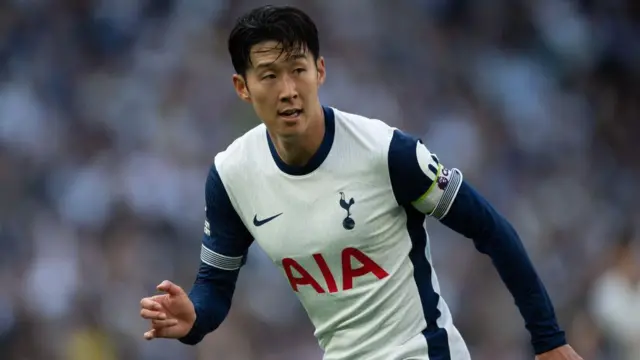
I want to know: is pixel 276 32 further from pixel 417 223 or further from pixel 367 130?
pixel 417 223

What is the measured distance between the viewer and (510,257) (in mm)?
4258

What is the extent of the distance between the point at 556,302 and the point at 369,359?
5265 mm

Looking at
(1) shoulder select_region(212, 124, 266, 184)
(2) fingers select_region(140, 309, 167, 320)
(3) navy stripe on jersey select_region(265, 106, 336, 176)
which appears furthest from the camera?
(1) shoulder select_region(212, 124, 266, 184)

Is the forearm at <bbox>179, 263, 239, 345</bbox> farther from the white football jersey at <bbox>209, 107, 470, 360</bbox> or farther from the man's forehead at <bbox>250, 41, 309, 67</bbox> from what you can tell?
the man's forehead at <bbox>250, 41, 309, 67</bbox>

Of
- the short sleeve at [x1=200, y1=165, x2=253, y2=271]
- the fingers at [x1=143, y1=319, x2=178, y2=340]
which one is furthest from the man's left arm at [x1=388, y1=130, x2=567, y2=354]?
the fingers at [x1=143, y1=319, x2=178, y2=340]

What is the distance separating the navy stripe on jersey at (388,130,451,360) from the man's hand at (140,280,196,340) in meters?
0.81

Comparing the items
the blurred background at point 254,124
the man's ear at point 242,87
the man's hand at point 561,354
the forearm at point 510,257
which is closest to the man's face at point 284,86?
the man's ear at point 242,87

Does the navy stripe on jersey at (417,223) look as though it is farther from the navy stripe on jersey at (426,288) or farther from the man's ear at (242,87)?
the man's ear at (242,87)

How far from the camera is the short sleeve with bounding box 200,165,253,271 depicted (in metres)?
4.49

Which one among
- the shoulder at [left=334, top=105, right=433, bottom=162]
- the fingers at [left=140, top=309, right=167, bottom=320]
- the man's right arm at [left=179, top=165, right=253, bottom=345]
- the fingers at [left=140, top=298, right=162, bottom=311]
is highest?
the shoulder at [left=334, top=105, right=433, bottom=162]

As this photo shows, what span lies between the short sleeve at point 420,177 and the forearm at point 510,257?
46mm

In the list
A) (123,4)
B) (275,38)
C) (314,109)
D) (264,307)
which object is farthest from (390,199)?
(123,4)

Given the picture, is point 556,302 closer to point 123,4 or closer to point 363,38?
point 363,38

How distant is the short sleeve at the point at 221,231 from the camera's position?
449 centimetres
